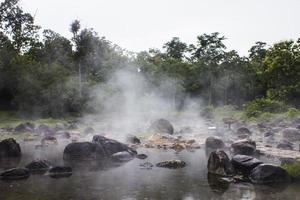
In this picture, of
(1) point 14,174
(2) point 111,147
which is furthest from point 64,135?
(1) point 14,174

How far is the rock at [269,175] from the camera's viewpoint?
19.0 metres

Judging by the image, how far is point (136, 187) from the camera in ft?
59.0

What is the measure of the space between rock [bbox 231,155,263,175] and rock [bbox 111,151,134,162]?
7.10 m

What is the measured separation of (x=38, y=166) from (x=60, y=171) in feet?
5.09

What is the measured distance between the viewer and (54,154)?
2812cm

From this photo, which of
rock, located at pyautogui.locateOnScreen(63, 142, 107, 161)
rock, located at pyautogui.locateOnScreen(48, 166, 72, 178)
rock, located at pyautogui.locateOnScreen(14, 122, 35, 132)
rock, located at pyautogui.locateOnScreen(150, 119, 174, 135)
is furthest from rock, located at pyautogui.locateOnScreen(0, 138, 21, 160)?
rock, located at pyautogui.locateOnScreen(150, 119, 174, 135)

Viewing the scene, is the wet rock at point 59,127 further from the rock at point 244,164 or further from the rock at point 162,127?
the rock at point 244,164

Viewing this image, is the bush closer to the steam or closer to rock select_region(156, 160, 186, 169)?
the steam

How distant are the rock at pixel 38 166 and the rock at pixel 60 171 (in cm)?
88

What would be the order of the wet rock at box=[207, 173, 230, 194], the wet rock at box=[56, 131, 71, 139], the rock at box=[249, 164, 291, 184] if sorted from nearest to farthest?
the wet rock at box=[207, 173, 230, 194], the rock at box=[249, 164, 291, 184], the wet rock at box=[56, 131, 71, 139]

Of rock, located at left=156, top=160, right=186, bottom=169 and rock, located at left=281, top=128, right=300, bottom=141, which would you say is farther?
rock, located at left=281, top=128, right=300, bottom=141

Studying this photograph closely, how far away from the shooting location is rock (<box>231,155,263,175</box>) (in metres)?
20.6

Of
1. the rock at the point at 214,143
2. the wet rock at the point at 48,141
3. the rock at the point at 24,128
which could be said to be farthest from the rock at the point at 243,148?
the rock at the point at 24,128

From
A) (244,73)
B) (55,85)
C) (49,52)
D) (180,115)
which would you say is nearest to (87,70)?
(49,52)
